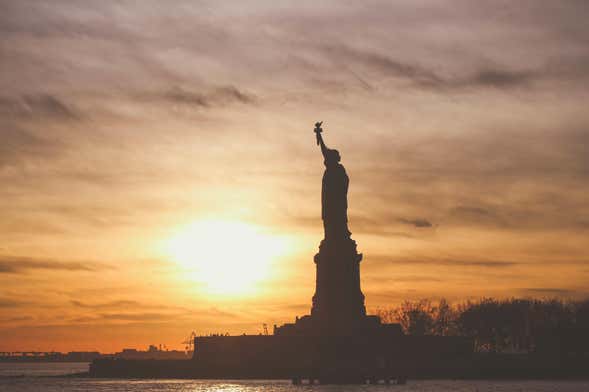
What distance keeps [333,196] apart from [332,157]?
9.06 feet

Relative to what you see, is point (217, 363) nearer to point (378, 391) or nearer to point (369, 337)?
point (369, 337)

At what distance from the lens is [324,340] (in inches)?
2749

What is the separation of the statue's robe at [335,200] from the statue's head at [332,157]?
0.29 meters

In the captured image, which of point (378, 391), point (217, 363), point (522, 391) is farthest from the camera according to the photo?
point (217, 363)

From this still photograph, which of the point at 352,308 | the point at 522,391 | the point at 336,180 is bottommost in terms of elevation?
the point at 522,391

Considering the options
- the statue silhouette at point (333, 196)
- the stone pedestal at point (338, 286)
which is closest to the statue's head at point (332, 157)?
the statue silhouette at point (333, 196)

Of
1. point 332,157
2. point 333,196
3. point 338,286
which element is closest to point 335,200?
point 333,196

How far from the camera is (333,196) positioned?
72.0 meters

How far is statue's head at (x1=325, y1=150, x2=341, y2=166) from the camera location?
71.9 meters

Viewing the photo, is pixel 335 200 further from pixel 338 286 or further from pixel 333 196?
pixel 338 286

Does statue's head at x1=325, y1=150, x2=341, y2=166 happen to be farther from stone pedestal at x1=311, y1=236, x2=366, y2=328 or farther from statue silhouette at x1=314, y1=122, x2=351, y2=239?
stone pedestal at x1=311, y1=236, x2=366, y2=328

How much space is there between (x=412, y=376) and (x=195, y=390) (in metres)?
17.6

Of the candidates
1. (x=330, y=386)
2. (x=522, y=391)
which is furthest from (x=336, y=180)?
(x=522, y=391)

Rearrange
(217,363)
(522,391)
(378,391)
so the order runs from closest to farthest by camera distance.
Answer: (378,391) < (522,391) < (217,363)
